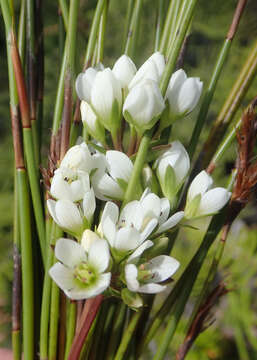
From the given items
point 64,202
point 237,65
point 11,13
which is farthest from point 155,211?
point 237,65

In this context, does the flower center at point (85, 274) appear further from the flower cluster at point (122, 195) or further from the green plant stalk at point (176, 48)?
the green plant stalk at point (176, 48)

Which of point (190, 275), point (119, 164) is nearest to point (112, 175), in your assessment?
point (119, 164)

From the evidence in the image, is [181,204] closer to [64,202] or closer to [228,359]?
[64,202]

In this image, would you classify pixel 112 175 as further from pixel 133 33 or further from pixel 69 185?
pixel 133 33

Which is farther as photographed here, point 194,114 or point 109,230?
point 194,114

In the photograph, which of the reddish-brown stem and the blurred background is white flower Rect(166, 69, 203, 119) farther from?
the blurred background

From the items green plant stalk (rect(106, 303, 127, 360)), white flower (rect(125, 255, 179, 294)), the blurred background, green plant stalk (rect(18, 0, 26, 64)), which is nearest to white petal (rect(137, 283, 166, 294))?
white flower (rect(125, 255, 179, 294))
